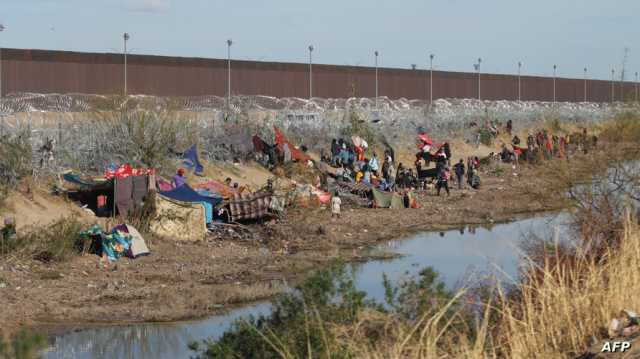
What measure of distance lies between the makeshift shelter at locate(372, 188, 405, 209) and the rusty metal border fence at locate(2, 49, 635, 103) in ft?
25.3

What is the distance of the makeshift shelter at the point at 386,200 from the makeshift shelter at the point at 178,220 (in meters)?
8.27

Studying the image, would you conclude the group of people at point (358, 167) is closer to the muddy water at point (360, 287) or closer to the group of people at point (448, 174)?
the group of people at point (448, 174)

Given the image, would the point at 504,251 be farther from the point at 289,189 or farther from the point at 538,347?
the point at 538,347

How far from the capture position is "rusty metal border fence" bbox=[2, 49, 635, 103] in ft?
147

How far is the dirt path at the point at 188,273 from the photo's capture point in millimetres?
16547

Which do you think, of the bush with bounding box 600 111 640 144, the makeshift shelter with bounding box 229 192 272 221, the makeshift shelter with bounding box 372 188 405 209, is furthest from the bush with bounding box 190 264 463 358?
the makeshift shelter with bounding box 372 188 405 209

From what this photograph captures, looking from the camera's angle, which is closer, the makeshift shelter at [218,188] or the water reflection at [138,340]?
the water reflection at [138,340]

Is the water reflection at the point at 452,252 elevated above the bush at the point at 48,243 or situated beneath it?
situated beneath

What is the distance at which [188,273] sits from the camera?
19.8 m

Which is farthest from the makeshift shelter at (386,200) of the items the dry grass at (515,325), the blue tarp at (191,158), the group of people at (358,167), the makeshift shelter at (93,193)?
the dry grass at (515,325)

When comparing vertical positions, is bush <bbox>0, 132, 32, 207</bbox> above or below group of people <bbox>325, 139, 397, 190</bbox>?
above

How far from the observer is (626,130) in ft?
97.7

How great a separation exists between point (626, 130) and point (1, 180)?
1505 cm

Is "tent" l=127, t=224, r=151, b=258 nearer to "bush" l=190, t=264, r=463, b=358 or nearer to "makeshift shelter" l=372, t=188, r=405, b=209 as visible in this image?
"bush" l=190, t=264, r=463, b=358
